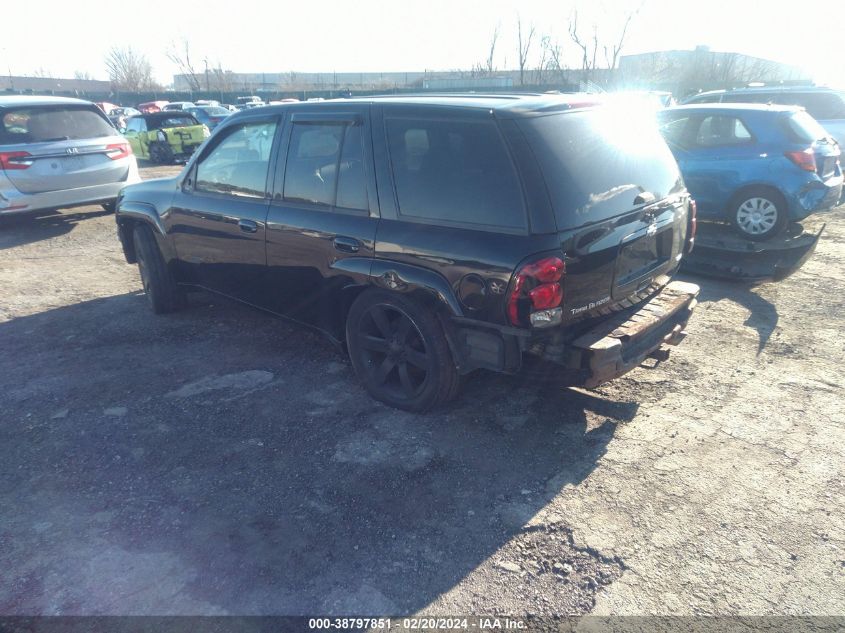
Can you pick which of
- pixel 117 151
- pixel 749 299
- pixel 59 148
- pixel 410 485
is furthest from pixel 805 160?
pixel 59 148

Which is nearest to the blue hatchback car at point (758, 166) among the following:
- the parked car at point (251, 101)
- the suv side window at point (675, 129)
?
the suv side window at point (675, 129)

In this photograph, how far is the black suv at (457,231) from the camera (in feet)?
10.3

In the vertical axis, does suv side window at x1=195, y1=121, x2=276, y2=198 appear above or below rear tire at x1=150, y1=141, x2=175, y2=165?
above

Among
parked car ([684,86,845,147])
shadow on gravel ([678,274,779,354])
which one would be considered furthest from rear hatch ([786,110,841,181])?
parked car ([684,86,845,147])

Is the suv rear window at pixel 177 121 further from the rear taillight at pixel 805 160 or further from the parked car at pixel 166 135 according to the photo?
the rear taillight at pixel 805 160

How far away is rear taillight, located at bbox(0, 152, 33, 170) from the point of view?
8.10 metres

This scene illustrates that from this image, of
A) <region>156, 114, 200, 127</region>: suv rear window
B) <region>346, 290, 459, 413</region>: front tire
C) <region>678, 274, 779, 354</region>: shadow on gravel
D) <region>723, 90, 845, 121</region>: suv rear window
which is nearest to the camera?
<region>346, 290, 459, 413</region>: front tire

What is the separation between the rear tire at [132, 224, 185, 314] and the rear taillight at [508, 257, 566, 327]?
373 cm

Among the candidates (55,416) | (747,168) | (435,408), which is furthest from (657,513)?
(747,168)

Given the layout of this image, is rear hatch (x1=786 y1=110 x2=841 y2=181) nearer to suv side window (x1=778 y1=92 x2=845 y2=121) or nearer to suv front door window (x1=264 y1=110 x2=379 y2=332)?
suv side window (x1=778 y1=92 x2=845 y2=121)

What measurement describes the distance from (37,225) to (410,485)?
9.16 meters

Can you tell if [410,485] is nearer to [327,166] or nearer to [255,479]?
[255,479]

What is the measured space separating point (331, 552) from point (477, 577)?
681 mm

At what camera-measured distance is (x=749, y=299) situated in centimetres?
599
